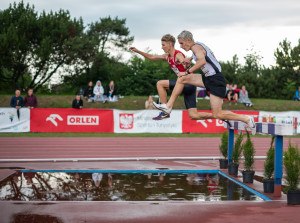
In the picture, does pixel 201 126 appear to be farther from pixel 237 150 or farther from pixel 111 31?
pixel 111 31

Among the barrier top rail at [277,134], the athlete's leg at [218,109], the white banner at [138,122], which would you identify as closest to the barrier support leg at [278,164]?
the barrier top rail at [277,134]

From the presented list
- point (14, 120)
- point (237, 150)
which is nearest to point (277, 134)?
point (237, 150)

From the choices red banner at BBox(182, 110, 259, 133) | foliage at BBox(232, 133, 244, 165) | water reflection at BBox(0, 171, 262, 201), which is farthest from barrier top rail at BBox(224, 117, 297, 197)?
red banner at BBox(182, 110, 259, 133)

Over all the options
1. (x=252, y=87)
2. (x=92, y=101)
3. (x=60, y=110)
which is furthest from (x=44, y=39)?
(x=252, y=87)

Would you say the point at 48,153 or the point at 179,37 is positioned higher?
the point at 179,37

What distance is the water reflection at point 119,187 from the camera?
7527 millimetres

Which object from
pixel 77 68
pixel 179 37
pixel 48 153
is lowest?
pixel 48 153

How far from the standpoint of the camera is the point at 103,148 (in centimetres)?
1614

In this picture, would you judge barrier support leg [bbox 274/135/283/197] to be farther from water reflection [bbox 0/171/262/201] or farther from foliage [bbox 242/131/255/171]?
foliage [bbox 242/131/255/171]

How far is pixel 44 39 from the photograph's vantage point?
3675 cm

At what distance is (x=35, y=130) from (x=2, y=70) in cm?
1759

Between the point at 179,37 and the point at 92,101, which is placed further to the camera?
the point at 92,101

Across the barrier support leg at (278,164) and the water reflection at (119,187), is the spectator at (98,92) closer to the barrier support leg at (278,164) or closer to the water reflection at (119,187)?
the water reflection at (119,187)

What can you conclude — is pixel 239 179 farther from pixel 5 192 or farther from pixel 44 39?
pixel 44 39
